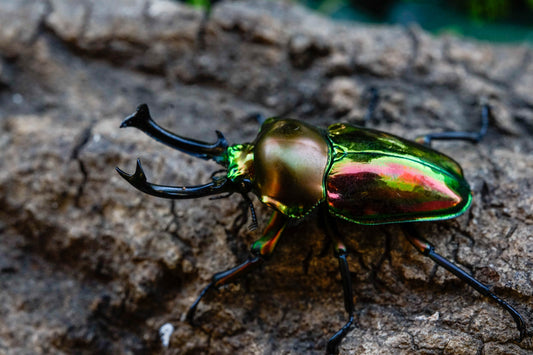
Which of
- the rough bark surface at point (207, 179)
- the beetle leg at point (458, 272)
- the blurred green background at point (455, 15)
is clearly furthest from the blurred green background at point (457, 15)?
the beetle leg at point (458, 272)

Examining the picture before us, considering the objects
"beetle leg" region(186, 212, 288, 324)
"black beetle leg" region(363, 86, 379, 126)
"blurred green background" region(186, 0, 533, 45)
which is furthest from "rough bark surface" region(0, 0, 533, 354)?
"blurred green background" region(186, 0, 533, 45)

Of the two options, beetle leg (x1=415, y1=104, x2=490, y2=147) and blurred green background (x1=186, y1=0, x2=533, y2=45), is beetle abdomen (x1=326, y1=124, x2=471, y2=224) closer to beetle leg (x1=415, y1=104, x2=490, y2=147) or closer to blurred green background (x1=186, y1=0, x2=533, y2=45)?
beetle leg (x1=415, y1=104, x2=490, y2=147)

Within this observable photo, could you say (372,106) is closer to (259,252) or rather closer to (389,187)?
(389,187)

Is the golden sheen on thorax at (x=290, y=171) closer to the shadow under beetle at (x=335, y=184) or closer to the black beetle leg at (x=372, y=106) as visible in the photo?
the shadow under beetle at (x=335, y=184)

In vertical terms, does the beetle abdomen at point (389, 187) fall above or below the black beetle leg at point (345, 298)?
above

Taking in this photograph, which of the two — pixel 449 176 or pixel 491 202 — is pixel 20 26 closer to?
pixel 449 176

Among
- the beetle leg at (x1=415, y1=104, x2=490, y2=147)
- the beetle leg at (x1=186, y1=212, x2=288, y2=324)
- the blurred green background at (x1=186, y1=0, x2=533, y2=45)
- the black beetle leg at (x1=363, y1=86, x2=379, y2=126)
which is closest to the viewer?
the beetle leg at (x1=186, y1=212, x2=288, y2=324)

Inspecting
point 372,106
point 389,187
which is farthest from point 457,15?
point 389,187
